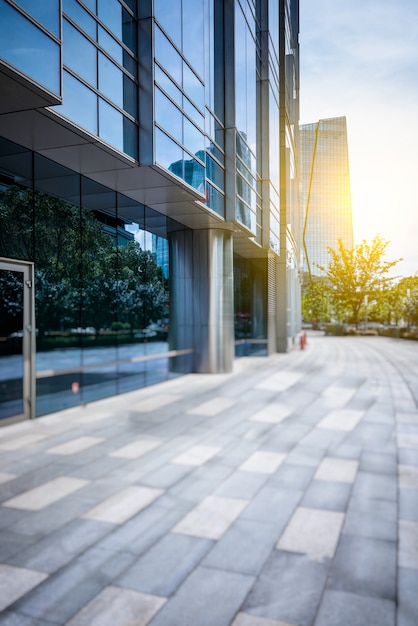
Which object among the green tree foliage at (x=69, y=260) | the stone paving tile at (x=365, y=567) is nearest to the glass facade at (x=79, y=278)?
the green tree foliage at (x=69, y=260)

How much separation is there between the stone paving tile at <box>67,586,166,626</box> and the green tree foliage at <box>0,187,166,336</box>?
7.99m

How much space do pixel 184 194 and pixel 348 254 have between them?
55410 mm

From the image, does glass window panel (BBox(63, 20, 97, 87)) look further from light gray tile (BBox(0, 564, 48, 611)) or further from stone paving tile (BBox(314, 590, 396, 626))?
stone paving tile (BBox(314, 590, 396, 626))

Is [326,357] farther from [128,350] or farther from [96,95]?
[96,95]

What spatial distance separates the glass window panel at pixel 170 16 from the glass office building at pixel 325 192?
14574 centimetres

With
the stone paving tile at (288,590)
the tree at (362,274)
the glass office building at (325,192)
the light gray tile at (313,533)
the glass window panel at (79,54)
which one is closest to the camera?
the stone paving tile at (288,590)

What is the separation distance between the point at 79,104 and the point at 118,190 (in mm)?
4634

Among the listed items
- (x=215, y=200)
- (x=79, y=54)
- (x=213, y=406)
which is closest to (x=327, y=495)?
(x=213, y=406)

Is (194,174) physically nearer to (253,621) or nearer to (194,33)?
(194,33)

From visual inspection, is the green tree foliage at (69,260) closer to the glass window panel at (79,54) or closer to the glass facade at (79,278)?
the glass facade at (79,278)

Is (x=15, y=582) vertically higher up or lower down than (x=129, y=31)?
lower down

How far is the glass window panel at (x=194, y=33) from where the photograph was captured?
1487cm

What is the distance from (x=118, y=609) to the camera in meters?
3.99

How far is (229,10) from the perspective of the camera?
62.2 feet
